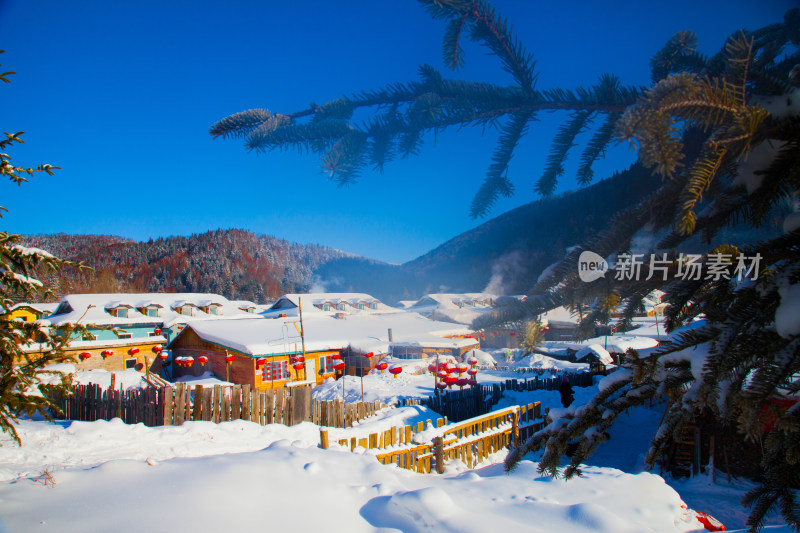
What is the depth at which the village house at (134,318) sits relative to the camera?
27266 mm

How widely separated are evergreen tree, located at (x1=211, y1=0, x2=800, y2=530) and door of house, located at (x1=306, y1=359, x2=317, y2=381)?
25.7m

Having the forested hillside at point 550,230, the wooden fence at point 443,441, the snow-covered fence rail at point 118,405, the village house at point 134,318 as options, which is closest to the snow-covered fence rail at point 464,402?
the wooden fence at point 443,441

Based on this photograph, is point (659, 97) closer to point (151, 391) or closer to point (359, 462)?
point (359, 462)

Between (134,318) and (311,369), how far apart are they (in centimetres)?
1815

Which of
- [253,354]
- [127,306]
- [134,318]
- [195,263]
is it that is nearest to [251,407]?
[253,354]

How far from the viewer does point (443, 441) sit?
933cm

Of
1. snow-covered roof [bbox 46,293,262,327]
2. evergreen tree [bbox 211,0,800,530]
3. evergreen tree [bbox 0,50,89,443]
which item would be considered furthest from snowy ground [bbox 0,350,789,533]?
snow-covered roof [bbox 46,293,262,327]

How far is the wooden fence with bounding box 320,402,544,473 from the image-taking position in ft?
27.4

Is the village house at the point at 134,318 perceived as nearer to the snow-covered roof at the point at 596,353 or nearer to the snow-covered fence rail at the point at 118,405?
the snow-covered fence rail at the point at 118,405

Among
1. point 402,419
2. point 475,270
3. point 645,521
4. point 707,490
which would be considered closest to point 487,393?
point 402,419

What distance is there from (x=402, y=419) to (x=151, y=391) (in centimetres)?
707
